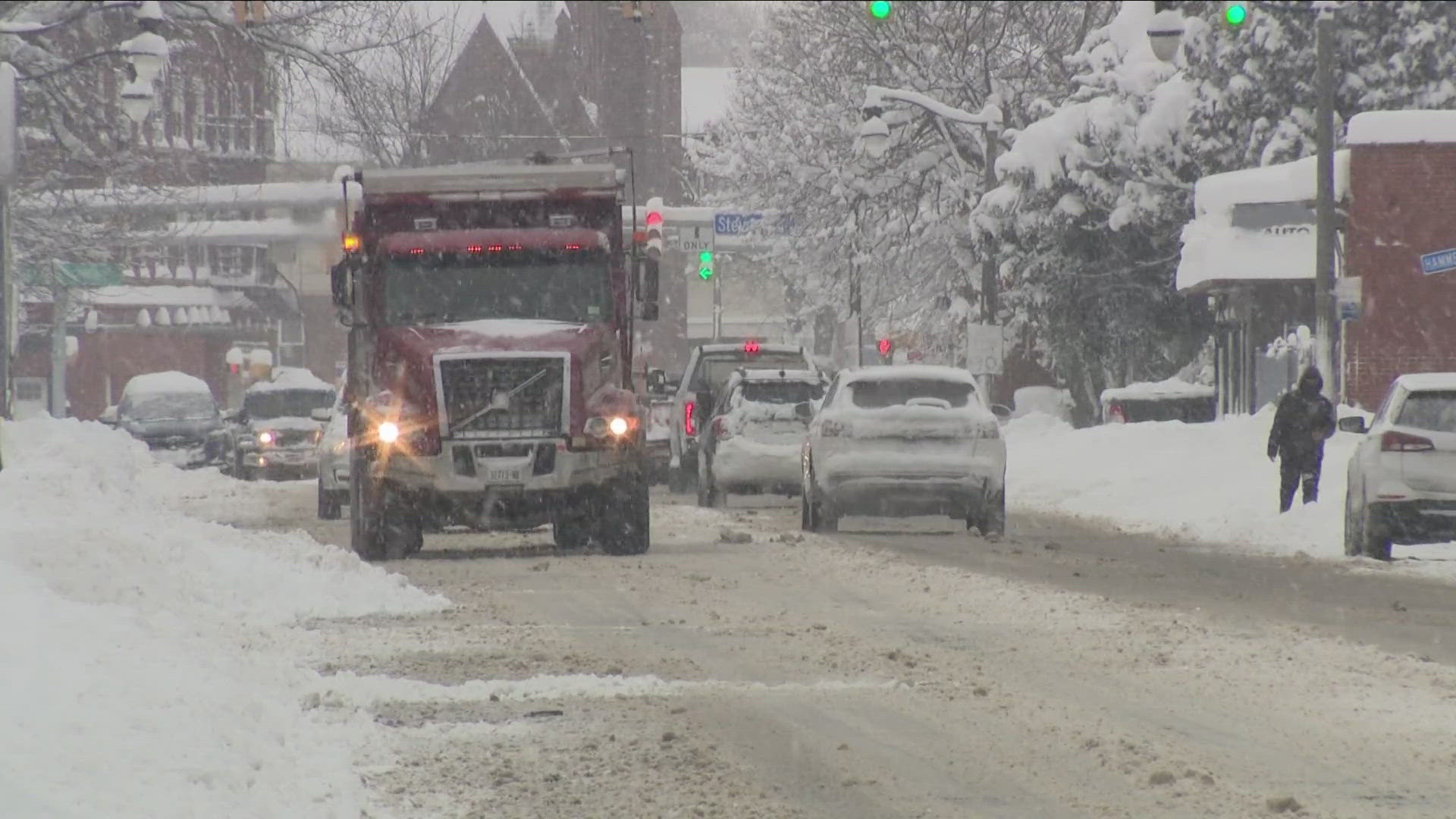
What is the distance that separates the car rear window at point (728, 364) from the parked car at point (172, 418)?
1528 centimetres

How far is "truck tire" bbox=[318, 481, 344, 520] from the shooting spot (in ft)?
93.9

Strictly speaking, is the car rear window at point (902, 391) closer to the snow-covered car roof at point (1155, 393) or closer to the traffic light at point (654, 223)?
the traffic light at point (654, 223)

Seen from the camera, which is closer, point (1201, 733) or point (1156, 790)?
point (1156, 790)

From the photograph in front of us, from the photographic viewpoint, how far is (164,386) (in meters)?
47.2

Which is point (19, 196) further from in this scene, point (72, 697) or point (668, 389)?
point (72, 697)

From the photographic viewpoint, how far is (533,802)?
8453 mm

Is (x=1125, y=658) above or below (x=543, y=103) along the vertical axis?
below

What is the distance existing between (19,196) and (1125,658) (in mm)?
31736

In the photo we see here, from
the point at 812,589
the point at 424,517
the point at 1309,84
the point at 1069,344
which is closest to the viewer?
the point at 812,589

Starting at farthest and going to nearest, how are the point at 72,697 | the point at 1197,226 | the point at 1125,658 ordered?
the point at 1197,226, the point at 1125,658, the point at 72,697

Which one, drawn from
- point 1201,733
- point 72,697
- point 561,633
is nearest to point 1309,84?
point 561,633

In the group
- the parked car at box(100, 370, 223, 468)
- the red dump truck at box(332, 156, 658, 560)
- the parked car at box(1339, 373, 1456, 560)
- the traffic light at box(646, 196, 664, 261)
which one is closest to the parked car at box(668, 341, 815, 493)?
the traffic light at box(646, 196, 664, 261)

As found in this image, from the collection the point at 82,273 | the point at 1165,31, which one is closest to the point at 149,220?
the point at 82,273

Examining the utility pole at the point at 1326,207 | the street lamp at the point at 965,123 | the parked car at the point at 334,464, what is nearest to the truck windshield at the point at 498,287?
the parked car at the point at 334,464
